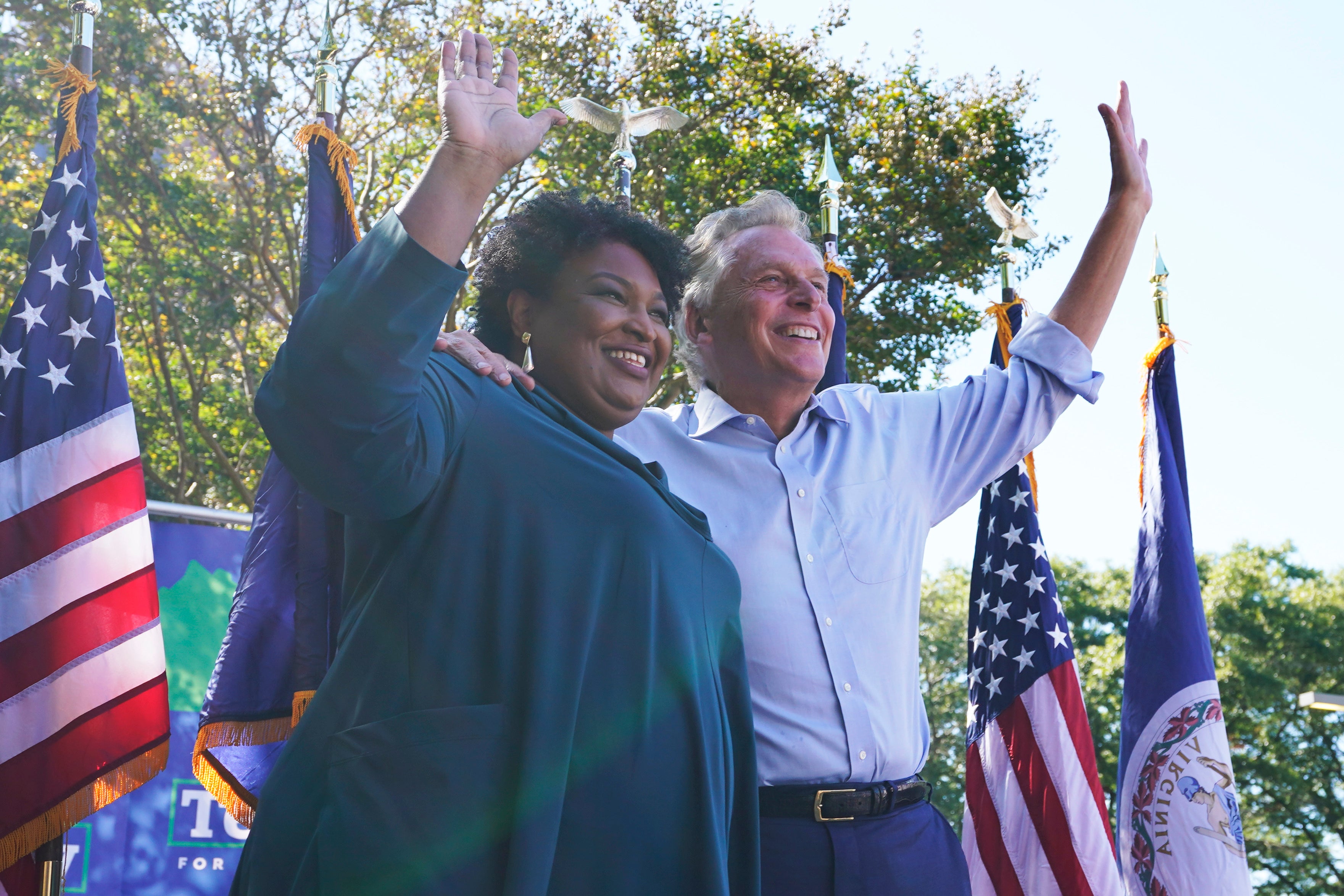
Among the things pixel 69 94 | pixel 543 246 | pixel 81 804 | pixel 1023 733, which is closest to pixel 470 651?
pixel 543 246

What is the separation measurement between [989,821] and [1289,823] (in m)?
18.8

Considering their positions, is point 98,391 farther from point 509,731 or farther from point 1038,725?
point 1038,725

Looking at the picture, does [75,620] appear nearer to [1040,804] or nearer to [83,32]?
[83,32]

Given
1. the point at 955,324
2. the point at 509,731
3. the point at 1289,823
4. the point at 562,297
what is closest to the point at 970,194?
the point at 955,324

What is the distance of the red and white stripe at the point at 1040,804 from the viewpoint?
4641mm

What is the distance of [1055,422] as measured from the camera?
3270 mm

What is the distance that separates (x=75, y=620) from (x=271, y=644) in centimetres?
64

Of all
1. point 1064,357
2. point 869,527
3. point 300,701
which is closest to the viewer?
point 869,527

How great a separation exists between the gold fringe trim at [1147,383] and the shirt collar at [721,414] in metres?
2.85

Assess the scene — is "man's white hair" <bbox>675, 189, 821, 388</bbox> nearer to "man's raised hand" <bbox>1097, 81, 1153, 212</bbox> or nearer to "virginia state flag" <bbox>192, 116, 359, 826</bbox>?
"man's raised hand" <bbox>1097, 81, 1153, 212</bbox>

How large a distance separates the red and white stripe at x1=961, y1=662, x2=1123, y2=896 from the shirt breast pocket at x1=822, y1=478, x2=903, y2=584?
2250 millimetres

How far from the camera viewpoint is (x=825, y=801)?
2670 mm

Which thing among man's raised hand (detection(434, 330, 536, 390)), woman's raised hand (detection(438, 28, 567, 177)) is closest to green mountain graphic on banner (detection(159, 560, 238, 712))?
man's raised hand (detection(434, 330, 536, 390))

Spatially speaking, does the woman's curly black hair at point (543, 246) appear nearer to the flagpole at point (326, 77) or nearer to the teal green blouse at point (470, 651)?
the teal green blouse at point (470, 651)
